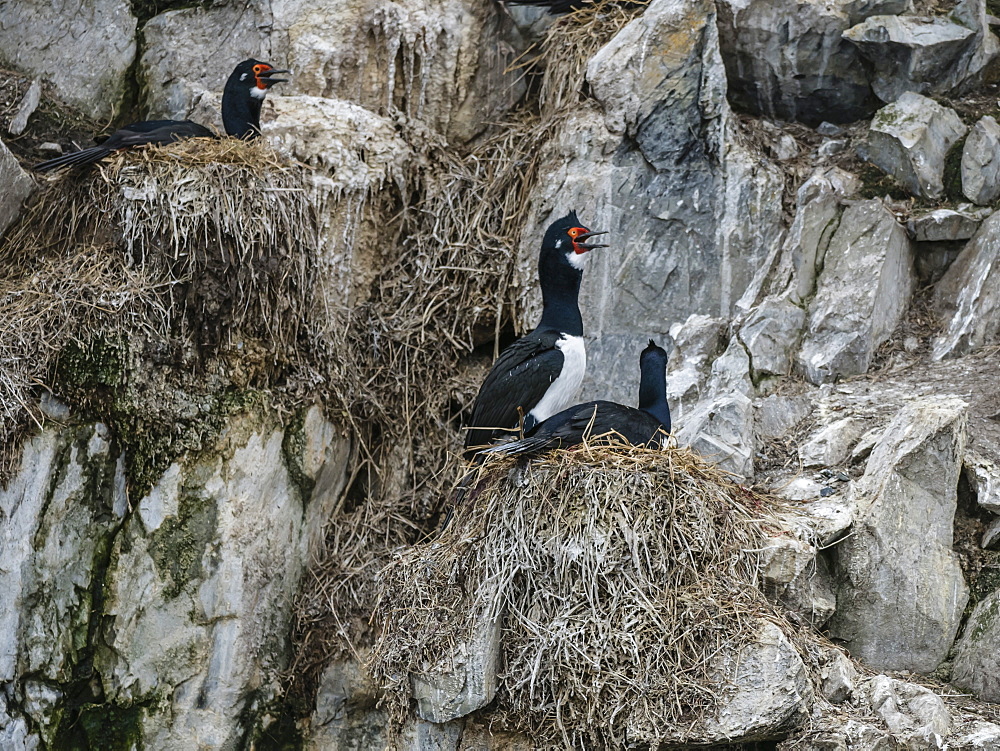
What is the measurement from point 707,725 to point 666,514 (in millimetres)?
873

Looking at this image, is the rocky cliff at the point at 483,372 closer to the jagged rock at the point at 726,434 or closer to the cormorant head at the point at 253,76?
the jagged rock at the point at 726,434

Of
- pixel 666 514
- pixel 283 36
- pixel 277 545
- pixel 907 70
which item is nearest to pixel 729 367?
pixel 666 514

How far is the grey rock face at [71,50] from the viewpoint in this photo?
7695 millimetres

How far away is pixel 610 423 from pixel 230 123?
290 centimetres

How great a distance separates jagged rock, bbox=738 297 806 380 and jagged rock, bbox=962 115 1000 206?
1186mm

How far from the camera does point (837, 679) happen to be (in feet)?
16.5

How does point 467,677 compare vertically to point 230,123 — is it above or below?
below

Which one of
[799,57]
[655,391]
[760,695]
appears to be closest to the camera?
[760,695]

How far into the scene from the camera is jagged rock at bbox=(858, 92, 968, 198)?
679cm

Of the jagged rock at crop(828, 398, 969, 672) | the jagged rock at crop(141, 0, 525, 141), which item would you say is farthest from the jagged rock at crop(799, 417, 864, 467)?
the jagged rock at crop(141, 0, 525, 141)

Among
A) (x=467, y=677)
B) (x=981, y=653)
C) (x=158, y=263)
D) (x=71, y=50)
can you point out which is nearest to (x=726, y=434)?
(x=981, y=653)

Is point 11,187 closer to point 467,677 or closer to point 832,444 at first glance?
point 467,677

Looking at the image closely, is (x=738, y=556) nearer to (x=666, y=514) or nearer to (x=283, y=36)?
(x=666, y=514)

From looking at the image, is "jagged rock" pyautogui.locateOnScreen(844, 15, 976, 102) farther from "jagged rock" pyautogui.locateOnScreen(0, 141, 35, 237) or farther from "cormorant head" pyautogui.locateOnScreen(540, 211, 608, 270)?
"jagged rock" pyautogui.locateOnScreen(0, 141, 35, 237)
